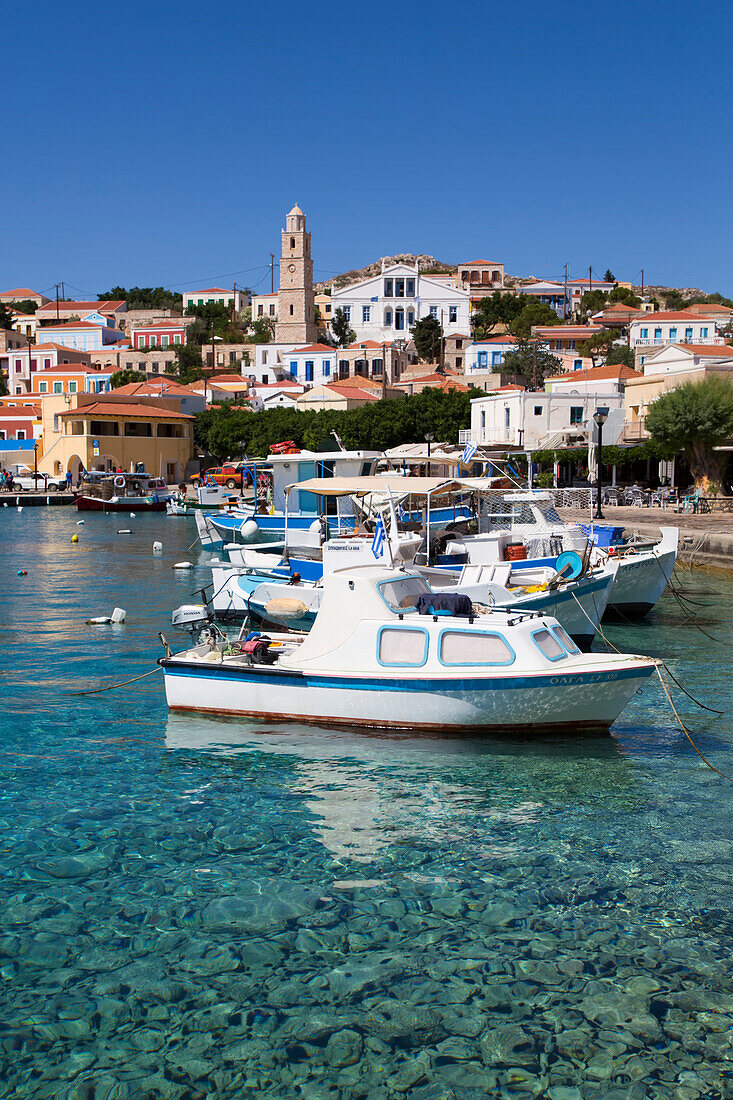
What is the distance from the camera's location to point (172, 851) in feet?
31.6

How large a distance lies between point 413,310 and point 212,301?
146 feet

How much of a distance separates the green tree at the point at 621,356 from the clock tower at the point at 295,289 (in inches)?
1682

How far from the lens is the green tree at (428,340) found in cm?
11462

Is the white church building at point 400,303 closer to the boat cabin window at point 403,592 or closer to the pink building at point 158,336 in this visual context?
the pink building at point 158,336

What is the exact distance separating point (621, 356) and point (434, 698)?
9099 cm

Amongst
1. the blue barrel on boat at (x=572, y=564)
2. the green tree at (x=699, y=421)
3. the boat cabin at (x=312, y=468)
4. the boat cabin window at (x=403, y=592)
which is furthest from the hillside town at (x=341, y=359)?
the boat cabin window at (x=403, y=592)

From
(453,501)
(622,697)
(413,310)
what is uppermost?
(413,310)

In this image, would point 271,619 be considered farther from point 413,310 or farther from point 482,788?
point 413,310

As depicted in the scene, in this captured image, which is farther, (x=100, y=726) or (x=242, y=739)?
(x=100, y=726)

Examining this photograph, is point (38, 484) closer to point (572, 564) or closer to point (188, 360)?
point (188, 360)

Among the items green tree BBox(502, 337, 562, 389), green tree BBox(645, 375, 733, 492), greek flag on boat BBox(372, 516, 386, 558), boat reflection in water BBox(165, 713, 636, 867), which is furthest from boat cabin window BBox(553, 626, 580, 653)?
green tree BBox(502, 337, 562, 389)

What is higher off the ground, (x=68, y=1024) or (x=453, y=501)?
(x=453, y=501)

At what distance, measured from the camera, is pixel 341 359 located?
10812 centimetres

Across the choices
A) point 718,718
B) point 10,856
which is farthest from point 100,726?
point 718,718
